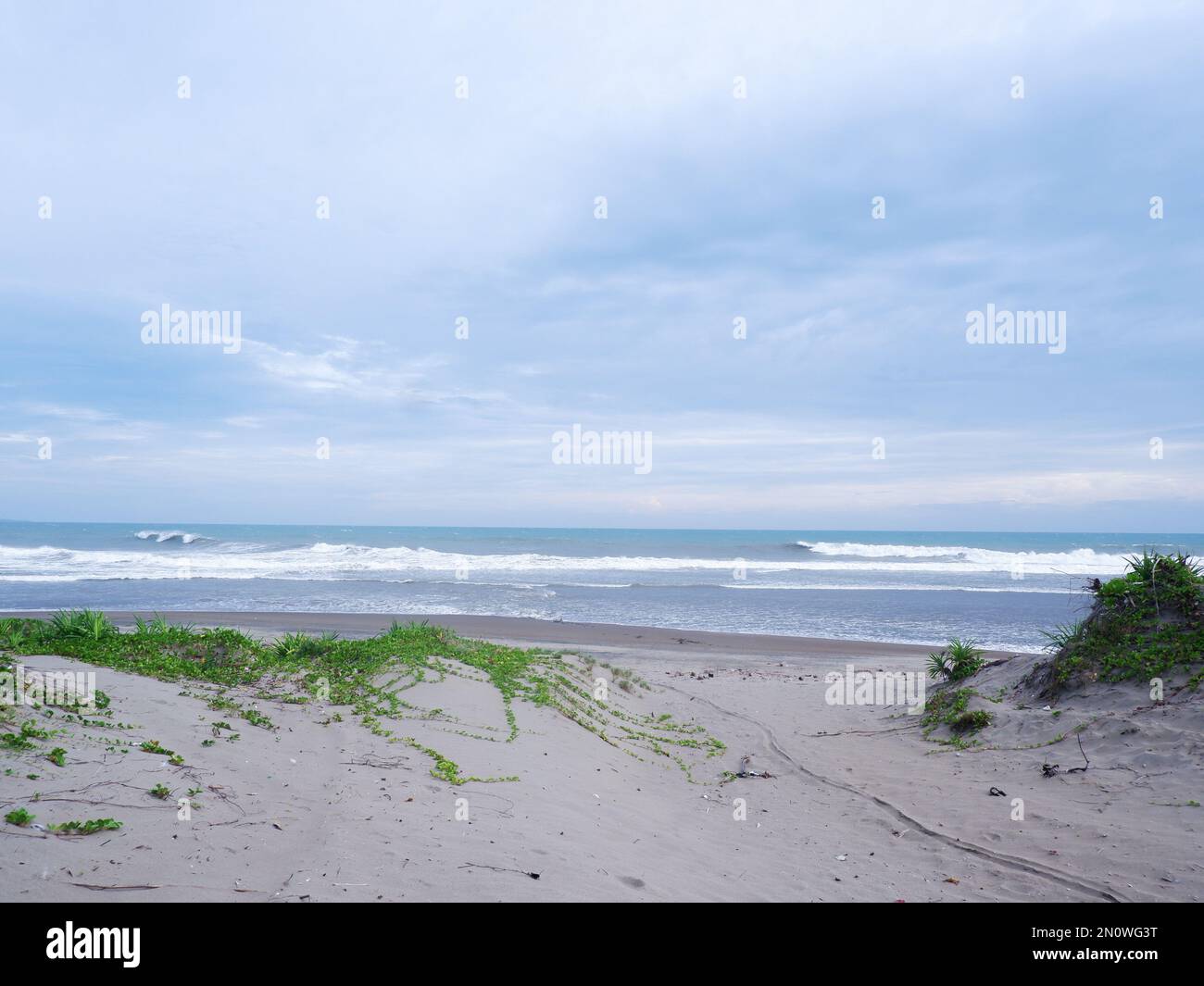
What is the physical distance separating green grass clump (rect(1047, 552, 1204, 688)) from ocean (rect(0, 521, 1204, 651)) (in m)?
0.61

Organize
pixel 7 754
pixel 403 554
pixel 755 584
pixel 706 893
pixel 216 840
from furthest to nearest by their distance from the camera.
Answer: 1. pixel 403 554
2. pixel 755 584
3. pixel 7 754
4. pixel 706 893
5. pixel 216 840

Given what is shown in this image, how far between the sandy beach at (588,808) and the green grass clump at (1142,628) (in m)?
0.50

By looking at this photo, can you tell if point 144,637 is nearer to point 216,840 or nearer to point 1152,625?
point 216,840

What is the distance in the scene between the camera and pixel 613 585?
113 feet

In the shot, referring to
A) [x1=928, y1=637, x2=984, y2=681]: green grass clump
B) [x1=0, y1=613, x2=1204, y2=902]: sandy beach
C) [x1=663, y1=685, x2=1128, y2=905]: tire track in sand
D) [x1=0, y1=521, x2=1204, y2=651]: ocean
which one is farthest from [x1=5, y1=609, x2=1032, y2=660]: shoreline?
[x1=663, y1=685, x2=1128, y2=905]: tire track in sand

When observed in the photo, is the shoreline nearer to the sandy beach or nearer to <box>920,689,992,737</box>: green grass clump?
<box>920,689,992,737</box>: green grass clump

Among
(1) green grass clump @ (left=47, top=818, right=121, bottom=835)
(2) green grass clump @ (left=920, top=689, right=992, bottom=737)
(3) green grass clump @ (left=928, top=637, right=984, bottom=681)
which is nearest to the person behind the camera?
(1) green grass clump @ (left=47, top=818, right=121, bottom=835)

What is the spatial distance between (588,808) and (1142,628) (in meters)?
8.49

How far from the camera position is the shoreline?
714 inches

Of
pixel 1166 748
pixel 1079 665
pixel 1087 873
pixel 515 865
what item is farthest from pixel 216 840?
pixel 1079 665

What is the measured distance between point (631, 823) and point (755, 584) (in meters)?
30.2

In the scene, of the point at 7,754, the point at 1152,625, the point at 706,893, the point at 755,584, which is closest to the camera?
the point at 706,893

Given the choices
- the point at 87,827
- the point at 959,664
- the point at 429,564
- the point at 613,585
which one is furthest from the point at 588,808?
the point at 429,564

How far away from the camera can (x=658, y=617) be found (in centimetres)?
2430
